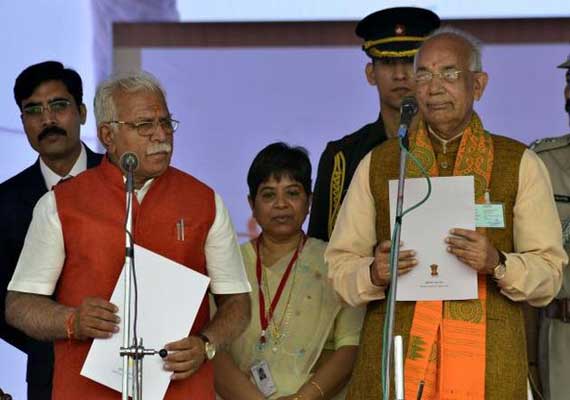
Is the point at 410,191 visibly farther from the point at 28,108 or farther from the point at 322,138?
the point at 322,138

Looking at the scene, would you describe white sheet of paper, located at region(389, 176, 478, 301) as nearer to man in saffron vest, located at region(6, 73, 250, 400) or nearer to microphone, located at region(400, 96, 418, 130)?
microphone, located at region(400, 96, 418, 130)

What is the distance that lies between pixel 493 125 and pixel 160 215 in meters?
3.06

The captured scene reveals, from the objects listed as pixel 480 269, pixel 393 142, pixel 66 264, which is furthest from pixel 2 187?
pixel 480 269

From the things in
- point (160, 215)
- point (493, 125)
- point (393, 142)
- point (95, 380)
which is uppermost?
point (493, 125)

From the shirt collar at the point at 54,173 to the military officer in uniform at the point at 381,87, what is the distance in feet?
2.94

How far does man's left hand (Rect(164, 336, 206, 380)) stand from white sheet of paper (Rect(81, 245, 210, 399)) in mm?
22

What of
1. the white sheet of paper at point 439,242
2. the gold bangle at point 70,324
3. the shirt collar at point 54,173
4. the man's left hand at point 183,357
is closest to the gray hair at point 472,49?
the white sheet of paper at point 439,242

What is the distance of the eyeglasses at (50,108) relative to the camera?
4809 mm

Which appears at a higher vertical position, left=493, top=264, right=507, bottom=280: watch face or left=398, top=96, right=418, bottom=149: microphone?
left=398, top=96, right=418, bottom=149: microphone

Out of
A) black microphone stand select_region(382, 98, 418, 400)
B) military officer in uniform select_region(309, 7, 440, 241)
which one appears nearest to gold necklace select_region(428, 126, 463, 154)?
black microphone stand select_region(382, 98, 418, 400)

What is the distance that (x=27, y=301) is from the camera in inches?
141

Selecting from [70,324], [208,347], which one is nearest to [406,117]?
[208,347]

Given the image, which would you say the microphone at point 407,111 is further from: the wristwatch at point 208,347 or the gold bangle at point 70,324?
the gold bangle at point 70,324

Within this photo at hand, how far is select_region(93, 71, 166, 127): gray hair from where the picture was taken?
3.69 metres
